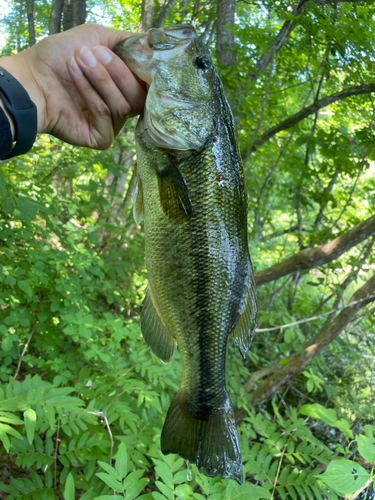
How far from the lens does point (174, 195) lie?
1.34 metres

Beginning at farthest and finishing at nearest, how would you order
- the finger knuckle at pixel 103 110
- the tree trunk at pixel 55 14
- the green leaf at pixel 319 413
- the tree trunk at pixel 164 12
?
1. the tree trunk at pixel 164 12
2. the tree trunk at pixel 55 14
3. the green leaf at pixel 319 413
4. the finger knuckle at pixel 103 110

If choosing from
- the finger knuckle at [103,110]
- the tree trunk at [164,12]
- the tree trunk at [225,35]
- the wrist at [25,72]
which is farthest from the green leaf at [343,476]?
the tree trunk at [164,12]

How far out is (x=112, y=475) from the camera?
1513 millimetres

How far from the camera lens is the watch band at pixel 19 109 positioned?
1369 mm

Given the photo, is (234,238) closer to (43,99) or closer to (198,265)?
(198,265)

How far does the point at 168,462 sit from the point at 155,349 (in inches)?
24.1

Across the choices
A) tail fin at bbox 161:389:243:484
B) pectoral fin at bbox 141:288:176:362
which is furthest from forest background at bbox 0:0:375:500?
pectoral fin at bbox 141:288:176:362

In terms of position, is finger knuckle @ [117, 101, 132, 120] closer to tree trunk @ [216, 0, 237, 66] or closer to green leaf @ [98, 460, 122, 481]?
green leaf @ [98, 460, 122, 481]

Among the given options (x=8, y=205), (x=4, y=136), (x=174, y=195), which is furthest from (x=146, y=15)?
(x=174, y=195)

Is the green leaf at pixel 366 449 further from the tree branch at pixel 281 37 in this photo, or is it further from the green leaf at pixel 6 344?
the tree branch at pixel 281 37

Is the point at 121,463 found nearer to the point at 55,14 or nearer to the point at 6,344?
the point at 6,344

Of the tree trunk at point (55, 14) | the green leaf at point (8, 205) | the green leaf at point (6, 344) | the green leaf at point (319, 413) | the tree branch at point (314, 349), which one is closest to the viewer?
the green leaf at point (319, 413)

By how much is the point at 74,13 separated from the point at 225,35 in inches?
84.5

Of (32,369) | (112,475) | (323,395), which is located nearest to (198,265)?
(112,475)
